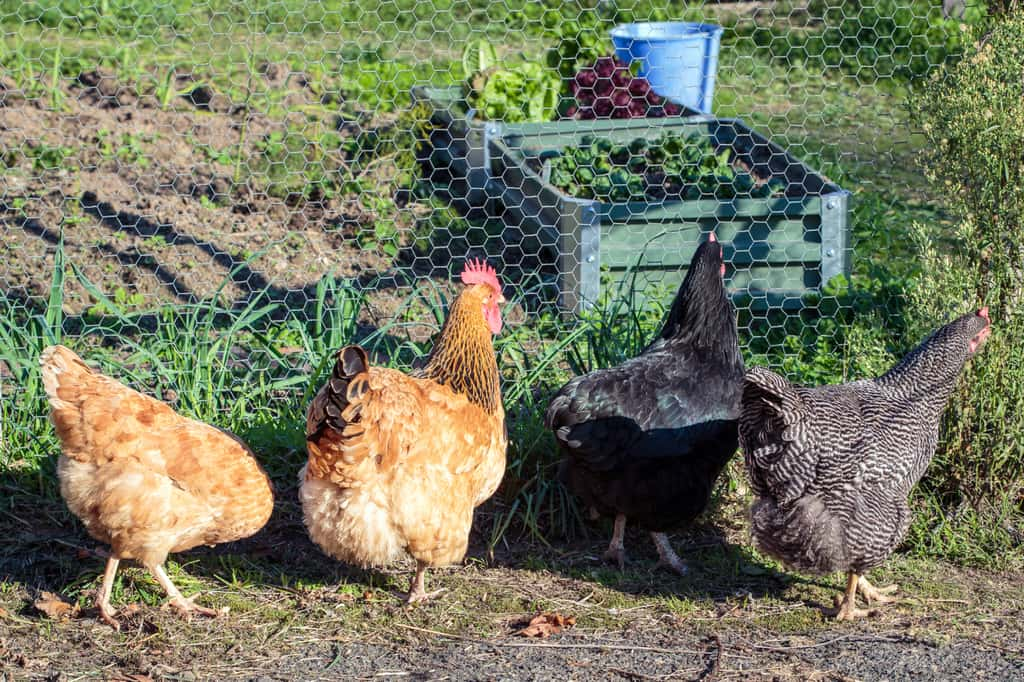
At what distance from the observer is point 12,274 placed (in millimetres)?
5332

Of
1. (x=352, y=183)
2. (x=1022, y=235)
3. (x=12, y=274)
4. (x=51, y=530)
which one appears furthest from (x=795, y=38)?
(x=51, y=530)

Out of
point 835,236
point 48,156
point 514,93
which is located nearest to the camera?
point 835,236

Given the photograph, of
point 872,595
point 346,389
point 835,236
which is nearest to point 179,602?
point 346,389

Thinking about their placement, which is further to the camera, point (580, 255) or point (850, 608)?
point (580, 255)

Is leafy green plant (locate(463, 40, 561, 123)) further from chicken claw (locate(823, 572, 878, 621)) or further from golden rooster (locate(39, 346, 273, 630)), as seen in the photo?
chicken claw (locate(823, 572, 878, 621))

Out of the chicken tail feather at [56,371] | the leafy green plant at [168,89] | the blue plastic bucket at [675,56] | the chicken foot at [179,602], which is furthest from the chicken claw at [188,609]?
the blue plastic bucket at [675,56]

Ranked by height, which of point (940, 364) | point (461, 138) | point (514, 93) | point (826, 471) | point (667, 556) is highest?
point (514, 93)

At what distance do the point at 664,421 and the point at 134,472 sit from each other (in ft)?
5.58

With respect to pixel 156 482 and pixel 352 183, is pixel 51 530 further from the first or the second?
pixel 352 183

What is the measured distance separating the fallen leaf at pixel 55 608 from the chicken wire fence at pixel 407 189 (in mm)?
1019

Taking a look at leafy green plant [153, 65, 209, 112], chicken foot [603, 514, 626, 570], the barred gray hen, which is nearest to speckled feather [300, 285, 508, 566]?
chicken foot [603, 514, 626, 570]

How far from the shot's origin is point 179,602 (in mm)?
3377

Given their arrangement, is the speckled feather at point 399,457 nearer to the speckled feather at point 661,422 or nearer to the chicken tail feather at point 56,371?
the speckled feather at point 661,422

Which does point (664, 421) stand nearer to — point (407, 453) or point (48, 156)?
point (407, 453)
